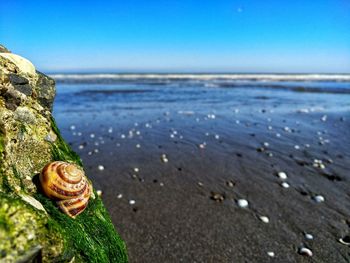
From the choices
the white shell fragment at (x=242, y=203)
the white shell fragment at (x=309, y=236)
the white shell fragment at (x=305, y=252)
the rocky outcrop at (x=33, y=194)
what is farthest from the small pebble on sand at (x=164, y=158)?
the white shell fragment at (x=305, y=252)

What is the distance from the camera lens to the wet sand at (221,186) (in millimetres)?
5039

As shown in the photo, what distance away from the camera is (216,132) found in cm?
1302

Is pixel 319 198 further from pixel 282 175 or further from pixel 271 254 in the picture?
pixel 271 254

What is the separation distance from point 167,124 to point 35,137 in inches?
432

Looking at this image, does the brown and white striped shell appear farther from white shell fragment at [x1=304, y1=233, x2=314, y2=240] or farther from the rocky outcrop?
white shell fragment at [x1=304, y1=233, x2=314, y2=240]

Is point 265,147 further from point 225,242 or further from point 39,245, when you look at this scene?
point 39,245

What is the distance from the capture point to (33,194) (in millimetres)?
3156

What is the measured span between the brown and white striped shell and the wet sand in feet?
6.42

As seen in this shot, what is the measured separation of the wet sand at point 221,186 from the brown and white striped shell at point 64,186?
1.96 m

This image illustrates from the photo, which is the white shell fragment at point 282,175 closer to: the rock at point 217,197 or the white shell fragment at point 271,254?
the rock at point 217,197

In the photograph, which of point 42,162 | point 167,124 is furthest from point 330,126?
point 42,162

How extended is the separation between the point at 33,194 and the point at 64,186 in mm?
368

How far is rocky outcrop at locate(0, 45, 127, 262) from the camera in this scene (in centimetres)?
215

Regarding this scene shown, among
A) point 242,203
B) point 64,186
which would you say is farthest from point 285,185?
point 64,186
